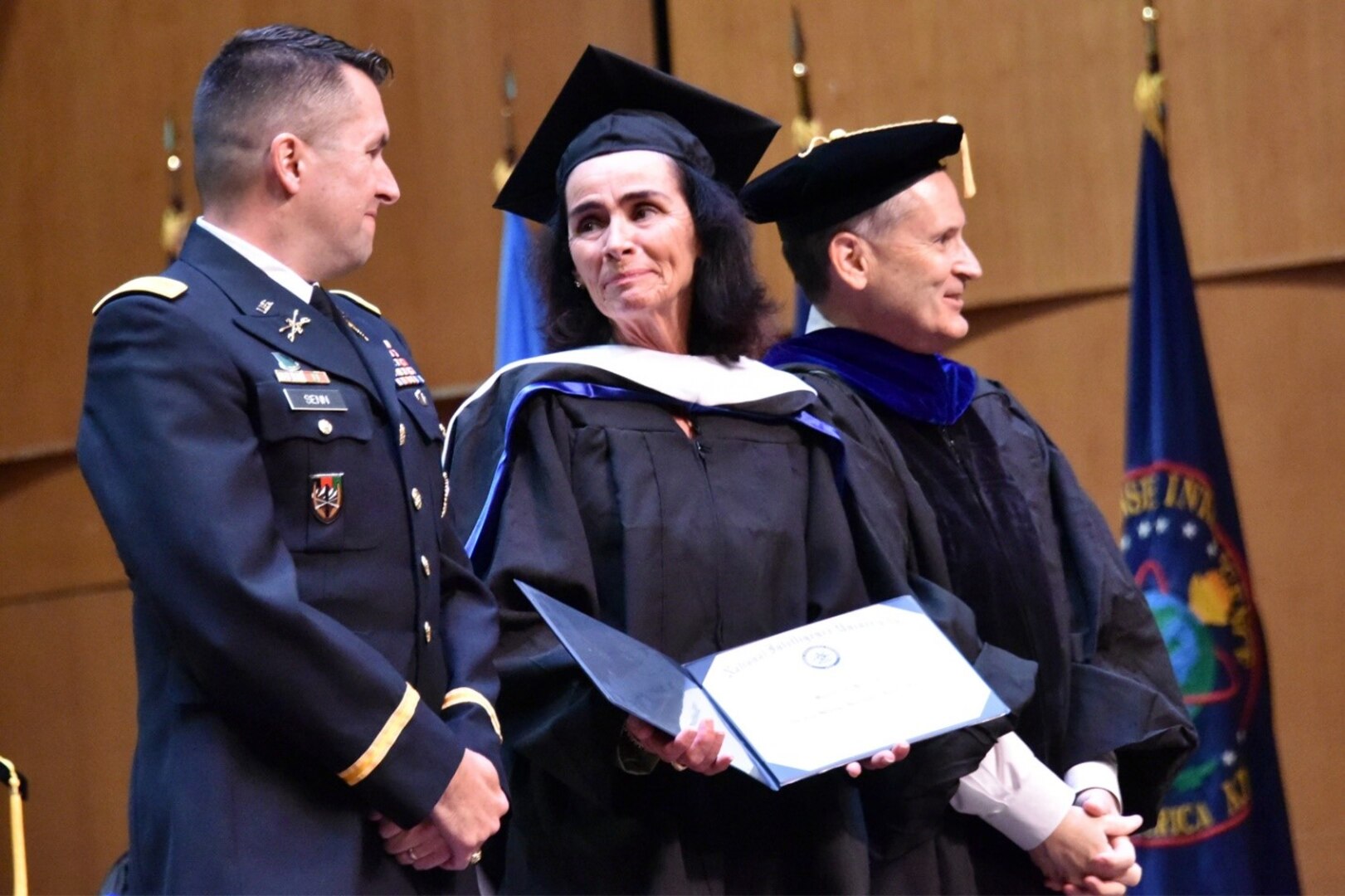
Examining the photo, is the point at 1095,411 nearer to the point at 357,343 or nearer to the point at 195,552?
the point at 357,343

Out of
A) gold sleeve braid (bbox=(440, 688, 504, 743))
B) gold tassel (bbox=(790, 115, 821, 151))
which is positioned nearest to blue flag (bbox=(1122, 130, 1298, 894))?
gold tassel (bbox=(790, 115, 821, 151))

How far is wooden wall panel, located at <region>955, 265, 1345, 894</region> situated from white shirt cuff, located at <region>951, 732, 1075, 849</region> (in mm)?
1851

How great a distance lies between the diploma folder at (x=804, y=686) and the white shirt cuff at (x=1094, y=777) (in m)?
0.54

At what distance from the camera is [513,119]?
4.89 meters

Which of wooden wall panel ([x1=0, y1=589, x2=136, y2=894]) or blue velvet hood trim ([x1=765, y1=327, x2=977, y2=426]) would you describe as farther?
wooden wall panel ([x1=0, y1=589, x2=136, y2=894])

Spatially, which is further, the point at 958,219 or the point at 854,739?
the point at 958,219

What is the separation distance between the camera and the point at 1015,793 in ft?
8.79

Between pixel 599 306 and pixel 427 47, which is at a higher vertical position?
pixel 427 47

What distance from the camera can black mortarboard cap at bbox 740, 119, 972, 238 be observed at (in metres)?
3.06

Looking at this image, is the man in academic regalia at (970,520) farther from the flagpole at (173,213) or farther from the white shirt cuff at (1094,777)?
the flagpole at (173,213)

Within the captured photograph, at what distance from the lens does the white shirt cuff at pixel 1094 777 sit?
9.14 feet

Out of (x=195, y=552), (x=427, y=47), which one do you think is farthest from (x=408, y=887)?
(x=427, y=47)

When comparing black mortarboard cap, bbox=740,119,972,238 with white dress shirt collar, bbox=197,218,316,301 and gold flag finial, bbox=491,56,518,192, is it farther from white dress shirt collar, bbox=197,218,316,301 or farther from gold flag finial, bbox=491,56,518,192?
gold flag finial, bbox=491,56,518,192

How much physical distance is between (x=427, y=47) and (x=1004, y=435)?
2.59 m
